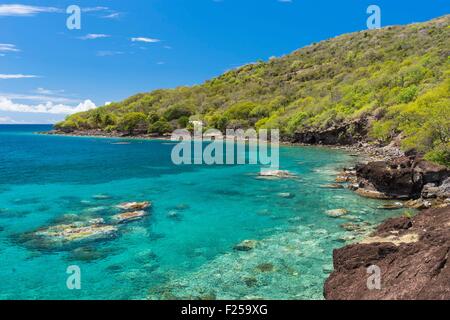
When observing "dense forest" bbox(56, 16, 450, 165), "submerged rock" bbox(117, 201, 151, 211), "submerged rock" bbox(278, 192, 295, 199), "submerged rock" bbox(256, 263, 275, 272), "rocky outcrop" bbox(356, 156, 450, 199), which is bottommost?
"submerged rock" bbox(256, 263, 275, 272)

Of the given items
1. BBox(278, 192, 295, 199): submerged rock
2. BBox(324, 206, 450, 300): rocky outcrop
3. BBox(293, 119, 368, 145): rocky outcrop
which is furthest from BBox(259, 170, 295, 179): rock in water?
BBox(293, 119, 368, 145): rocky outcrop

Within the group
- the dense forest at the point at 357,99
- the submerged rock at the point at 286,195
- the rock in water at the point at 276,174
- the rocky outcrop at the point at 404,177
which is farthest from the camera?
the dense forest at the point at 357,99

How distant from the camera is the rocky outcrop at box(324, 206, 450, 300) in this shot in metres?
12.0

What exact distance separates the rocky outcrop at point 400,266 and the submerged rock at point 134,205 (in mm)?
20550

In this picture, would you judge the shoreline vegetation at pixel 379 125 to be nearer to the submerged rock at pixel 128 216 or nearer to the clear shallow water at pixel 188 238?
the clear shallow water at pixel 188 238

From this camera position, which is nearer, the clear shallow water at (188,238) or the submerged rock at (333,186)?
the clear shallow water at (188,238)

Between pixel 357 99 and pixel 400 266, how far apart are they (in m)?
96.2

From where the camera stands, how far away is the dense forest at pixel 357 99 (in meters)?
57.3

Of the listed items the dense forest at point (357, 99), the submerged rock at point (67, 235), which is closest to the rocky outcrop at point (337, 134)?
the dense forest at point (357, 99)

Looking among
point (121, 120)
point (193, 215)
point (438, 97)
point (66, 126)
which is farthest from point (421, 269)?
point (66, 126)

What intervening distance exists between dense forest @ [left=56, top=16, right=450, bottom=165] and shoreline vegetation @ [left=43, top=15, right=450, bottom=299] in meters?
0.29

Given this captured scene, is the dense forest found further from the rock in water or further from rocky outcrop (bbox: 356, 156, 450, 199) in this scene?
the rock in water

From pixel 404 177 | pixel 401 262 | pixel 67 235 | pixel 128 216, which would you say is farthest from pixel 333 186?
pixel 67 235
